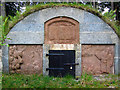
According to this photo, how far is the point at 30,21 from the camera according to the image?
553cm

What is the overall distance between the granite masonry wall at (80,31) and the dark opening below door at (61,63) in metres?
0.36

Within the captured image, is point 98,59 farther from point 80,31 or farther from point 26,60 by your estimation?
point 26,60

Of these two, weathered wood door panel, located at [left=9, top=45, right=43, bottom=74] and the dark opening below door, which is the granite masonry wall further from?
the dark opening below door

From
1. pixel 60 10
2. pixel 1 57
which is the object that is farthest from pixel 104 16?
pixel 1 57

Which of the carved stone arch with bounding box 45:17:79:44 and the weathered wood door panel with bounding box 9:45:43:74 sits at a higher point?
the carved stone arch with bounding box 45:17:79:44

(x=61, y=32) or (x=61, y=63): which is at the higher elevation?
(x=61, y=32)

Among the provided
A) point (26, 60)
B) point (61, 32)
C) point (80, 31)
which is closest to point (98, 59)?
point (80, 31)

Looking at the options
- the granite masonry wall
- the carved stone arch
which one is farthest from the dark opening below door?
the carved stone arch

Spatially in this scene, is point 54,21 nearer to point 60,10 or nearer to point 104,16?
point 60,10

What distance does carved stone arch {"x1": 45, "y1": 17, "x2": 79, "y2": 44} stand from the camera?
5555mm

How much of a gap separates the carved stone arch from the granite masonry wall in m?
0.20

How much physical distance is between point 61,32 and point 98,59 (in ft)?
6.53

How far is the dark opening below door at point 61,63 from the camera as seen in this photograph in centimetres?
535

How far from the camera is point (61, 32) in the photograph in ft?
18.2
